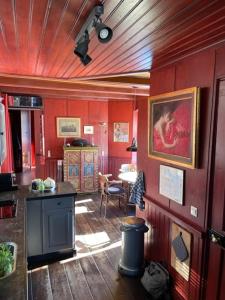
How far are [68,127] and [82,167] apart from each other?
3.97 ft

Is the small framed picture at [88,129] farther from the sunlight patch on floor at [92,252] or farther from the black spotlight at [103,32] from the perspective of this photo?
→ the black spotlight at [103,32]

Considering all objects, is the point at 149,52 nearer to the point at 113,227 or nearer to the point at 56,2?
the point at 56,2

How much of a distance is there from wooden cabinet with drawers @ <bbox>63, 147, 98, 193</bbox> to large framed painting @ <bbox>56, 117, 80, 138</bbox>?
58cm

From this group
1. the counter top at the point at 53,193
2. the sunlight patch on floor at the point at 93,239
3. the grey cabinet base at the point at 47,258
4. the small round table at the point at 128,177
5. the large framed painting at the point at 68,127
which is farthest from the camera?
the large framed painting at the point at 68,127

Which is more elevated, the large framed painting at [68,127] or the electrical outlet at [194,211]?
the large framed painting at [68,127]

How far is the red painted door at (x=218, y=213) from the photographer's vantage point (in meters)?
1.89

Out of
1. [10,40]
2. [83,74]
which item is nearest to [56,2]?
[10,40]

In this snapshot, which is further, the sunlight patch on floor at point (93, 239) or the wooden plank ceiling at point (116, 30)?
the sunlight patch on floor at point (93, 239)

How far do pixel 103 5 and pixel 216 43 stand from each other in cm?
104

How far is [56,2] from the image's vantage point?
1319 millimetres

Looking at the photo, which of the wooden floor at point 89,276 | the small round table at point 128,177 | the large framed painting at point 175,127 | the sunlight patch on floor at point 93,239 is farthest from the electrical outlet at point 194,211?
the small round table at point 128,177

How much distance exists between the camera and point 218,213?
1.94 meters

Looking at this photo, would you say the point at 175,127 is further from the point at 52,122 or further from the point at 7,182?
the point at 52,122

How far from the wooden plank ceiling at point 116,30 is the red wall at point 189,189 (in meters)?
0.15
